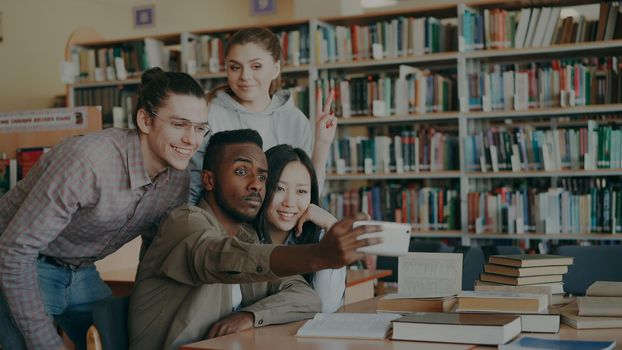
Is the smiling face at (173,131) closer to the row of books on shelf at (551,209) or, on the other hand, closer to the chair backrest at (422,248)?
the chair backrest at (422,248)

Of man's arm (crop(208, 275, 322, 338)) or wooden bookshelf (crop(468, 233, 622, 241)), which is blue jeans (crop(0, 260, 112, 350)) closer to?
man's arm (crop(208, 275, 322, 338))

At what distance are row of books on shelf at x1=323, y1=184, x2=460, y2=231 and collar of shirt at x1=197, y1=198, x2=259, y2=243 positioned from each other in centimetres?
364

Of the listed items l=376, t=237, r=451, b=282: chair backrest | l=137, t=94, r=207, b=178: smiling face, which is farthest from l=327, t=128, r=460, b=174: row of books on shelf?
l=137, t=94, r=207, b=178: smiling face

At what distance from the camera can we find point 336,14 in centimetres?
673

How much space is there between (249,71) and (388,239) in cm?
170

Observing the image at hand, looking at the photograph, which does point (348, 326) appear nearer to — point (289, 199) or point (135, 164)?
point (289, 199)

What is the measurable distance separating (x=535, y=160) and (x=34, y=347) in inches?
164

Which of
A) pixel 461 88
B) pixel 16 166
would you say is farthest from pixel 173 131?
pixel 461 88

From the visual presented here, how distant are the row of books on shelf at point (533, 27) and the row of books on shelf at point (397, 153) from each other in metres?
0.72

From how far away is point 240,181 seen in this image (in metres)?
2.27

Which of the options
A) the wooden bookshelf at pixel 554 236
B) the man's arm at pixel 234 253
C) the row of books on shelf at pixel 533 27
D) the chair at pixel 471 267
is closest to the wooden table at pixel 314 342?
the man's arm at pixel 234 253

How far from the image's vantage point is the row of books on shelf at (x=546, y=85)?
550 cm

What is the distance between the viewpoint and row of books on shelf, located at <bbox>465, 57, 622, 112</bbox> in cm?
550

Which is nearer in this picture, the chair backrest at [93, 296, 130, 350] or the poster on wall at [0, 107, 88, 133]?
the chair backrest at [93, 296, 130, 350]
